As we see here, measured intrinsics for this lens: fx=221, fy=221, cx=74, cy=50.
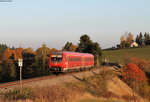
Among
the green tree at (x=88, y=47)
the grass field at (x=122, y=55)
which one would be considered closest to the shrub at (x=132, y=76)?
the green tree at (x=88, y=47)

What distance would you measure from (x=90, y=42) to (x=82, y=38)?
3.46 m

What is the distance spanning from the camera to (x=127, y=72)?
50375 mm

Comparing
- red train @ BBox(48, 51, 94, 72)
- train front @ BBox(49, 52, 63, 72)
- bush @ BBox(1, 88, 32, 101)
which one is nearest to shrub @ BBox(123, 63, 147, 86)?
red train @ BBox(48, 51, 94, 72)

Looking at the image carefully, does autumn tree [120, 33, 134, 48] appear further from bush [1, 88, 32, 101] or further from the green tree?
bush [1, 88, 32, 101]

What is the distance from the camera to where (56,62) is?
28281 millimetres

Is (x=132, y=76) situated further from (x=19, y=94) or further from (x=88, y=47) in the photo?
(x=19, y=94)

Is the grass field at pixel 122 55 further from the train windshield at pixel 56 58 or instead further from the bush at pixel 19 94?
the bush at pixel 19 94

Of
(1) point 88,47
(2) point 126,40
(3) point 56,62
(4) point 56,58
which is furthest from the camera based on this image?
(2) point 126,40

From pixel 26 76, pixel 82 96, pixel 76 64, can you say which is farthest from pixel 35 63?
pixel 82 96

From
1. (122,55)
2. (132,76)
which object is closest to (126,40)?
(122,55)

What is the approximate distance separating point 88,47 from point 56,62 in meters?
43.8

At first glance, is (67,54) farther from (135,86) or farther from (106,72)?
(135,86)

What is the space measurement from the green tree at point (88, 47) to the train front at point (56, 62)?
40331mm

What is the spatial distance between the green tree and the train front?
4033cm
